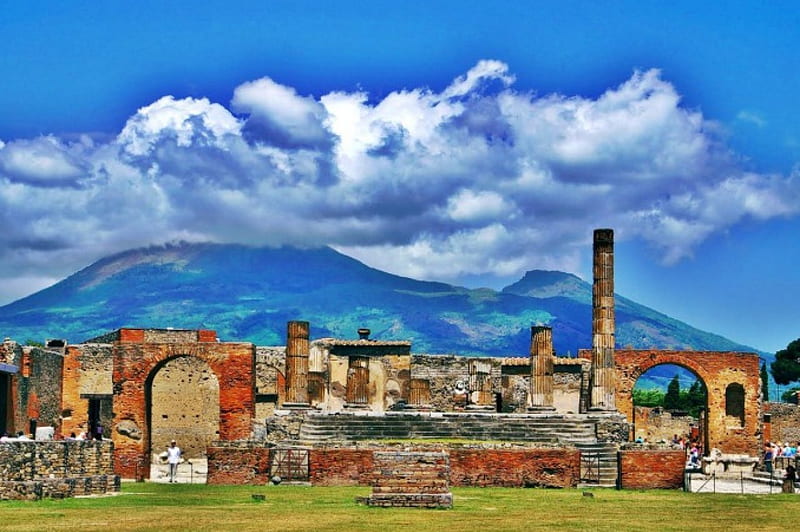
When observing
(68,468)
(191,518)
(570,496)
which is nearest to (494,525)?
(191,518)

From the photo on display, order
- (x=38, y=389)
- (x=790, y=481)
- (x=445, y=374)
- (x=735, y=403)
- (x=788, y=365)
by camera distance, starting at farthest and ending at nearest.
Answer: (x=788, y=365) → (x=445, y=374) → (x=735, y=403) → (x=38, y=389) → (x=790, y=481)

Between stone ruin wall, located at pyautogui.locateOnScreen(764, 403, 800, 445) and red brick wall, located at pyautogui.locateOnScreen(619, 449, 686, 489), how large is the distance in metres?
32.2

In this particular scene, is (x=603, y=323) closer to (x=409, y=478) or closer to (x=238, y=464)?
(x=238, y=464)

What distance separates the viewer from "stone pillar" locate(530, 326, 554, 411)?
160 feet

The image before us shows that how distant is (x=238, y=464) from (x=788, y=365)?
6732 centimetres

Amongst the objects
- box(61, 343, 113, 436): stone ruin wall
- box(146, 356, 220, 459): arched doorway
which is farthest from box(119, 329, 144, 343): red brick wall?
box(146, 356, 220, 459): arched doorway

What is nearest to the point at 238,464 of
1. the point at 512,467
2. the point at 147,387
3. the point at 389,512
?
the point at 512,467

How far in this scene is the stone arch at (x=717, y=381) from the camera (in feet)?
185

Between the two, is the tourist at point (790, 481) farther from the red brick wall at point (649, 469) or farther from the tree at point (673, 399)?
the tree at point (673, 399)

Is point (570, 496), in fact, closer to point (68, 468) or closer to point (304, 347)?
point (68, 468)

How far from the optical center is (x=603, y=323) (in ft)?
157

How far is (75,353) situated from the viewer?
51875 mm

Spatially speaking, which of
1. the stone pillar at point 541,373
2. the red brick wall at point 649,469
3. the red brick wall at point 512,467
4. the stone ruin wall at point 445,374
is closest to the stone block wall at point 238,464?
the red brick wall at point 512,467

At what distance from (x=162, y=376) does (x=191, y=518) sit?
3012 centimetres
